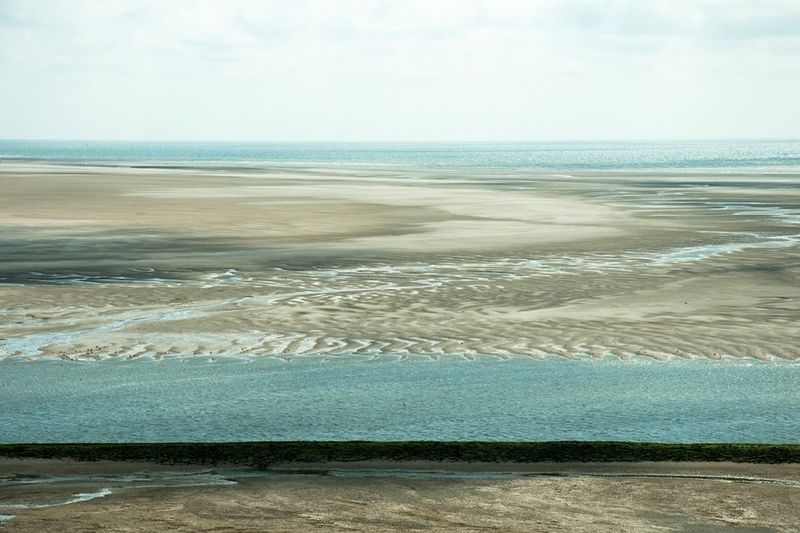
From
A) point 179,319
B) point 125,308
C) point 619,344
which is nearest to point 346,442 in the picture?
point 619,344

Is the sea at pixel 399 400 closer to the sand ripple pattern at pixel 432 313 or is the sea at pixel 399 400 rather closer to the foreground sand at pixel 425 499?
the sand ripple pattern at pixel 432 313

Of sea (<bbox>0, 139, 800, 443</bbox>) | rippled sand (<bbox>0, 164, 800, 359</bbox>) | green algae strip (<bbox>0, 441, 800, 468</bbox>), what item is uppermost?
green algae strip (<bbox>0, 441, 800, 468</bbox>)

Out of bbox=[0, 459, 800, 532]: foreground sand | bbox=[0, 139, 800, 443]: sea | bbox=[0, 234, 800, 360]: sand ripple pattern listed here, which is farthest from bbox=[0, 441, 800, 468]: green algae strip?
bbox=[0, 234, 800, 360]: sand ripple pattern

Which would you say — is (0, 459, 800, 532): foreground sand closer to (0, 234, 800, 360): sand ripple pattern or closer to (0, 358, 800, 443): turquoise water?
(0, 358, 800, 443): turquoise water

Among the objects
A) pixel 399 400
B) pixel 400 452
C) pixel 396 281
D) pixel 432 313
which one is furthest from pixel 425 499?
pixel 396 281

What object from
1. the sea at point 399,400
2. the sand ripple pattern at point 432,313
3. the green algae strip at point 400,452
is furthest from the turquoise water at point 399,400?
the sand ripple pattern at point 432,313

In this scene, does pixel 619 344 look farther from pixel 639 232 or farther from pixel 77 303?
pixel 639 232
